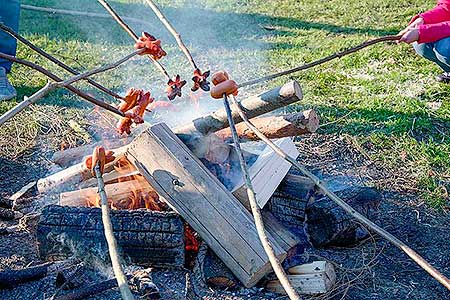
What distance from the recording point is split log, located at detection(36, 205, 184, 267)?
10.5ft

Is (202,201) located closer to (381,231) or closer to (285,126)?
(285,126)

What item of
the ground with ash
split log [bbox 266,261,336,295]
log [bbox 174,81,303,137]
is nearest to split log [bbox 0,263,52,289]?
the ground with ash

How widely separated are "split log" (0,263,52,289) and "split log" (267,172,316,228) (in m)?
1.30

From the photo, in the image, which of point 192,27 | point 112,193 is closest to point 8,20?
point 192,27

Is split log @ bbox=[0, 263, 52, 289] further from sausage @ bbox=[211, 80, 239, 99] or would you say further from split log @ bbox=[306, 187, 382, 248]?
split log @ bbox=[306, 187, 382, 248]

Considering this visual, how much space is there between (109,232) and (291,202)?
4.63 ft

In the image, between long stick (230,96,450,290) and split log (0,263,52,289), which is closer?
long stick (230,96,450,290)

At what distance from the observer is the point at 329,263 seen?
320 cm

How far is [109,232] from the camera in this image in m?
2.41

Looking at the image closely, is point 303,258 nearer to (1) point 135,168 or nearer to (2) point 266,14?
(1) point 135,168

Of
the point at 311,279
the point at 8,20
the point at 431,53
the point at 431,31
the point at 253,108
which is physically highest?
the point at 8,20

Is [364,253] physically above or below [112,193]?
below

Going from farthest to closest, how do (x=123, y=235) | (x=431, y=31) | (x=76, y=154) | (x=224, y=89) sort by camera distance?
(x=431, y=31) < (x=76, y=154) < (x=123, y=235) < (x=224, y=89)

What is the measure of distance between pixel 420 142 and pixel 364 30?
272cm
